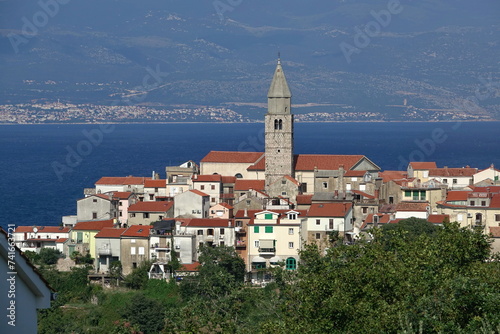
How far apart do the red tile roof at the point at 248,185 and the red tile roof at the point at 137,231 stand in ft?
30.5

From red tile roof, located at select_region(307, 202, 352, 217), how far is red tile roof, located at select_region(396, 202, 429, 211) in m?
2.39

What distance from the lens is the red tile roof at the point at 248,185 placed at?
56.5 metres

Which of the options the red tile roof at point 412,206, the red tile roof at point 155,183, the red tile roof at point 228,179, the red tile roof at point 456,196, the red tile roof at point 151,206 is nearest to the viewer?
the red tile roof at point 412,206

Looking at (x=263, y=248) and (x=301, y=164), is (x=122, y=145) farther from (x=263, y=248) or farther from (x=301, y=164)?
(x=263, y=248)

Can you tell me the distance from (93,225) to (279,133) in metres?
14.0

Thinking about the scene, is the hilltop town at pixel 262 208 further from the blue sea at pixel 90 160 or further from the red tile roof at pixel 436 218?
the blue sea at pixel 90 160

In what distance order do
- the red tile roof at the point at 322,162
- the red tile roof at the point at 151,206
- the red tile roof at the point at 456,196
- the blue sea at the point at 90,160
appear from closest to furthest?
1. the red tile roof at the point at 151,206
2. the red tile roof at the point at 456,196
3. the red tile roof at the point at 322,162
4. the blue sea at the point at 90,160

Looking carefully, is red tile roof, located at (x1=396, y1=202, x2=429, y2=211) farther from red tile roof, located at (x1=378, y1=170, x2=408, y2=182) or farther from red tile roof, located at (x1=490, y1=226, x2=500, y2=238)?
red tile roof, located at (x1=378, y1=170, x2=408, y2=182)

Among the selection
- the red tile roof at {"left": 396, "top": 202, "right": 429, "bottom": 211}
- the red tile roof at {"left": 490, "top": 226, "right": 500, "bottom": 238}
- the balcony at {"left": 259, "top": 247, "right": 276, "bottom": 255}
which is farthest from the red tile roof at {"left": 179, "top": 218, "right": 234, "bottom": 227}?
the red tile roof at {"left": 490, "top": 226, "right": 500, "bottom": 238}

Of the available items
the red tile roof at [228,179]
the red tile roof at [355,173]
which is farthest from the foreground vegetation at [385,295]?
the red tile roof at [228,179]

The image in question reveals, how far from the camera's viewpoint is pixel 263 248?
47938 mm

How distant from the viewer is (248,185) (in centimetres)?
5709

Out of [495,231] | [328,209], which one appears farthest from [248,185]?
[495,231]

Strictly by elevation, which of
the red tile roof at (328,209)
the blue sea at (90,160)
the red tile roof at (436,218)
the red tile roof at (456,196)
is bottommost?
the red tile roof at (436,218)
